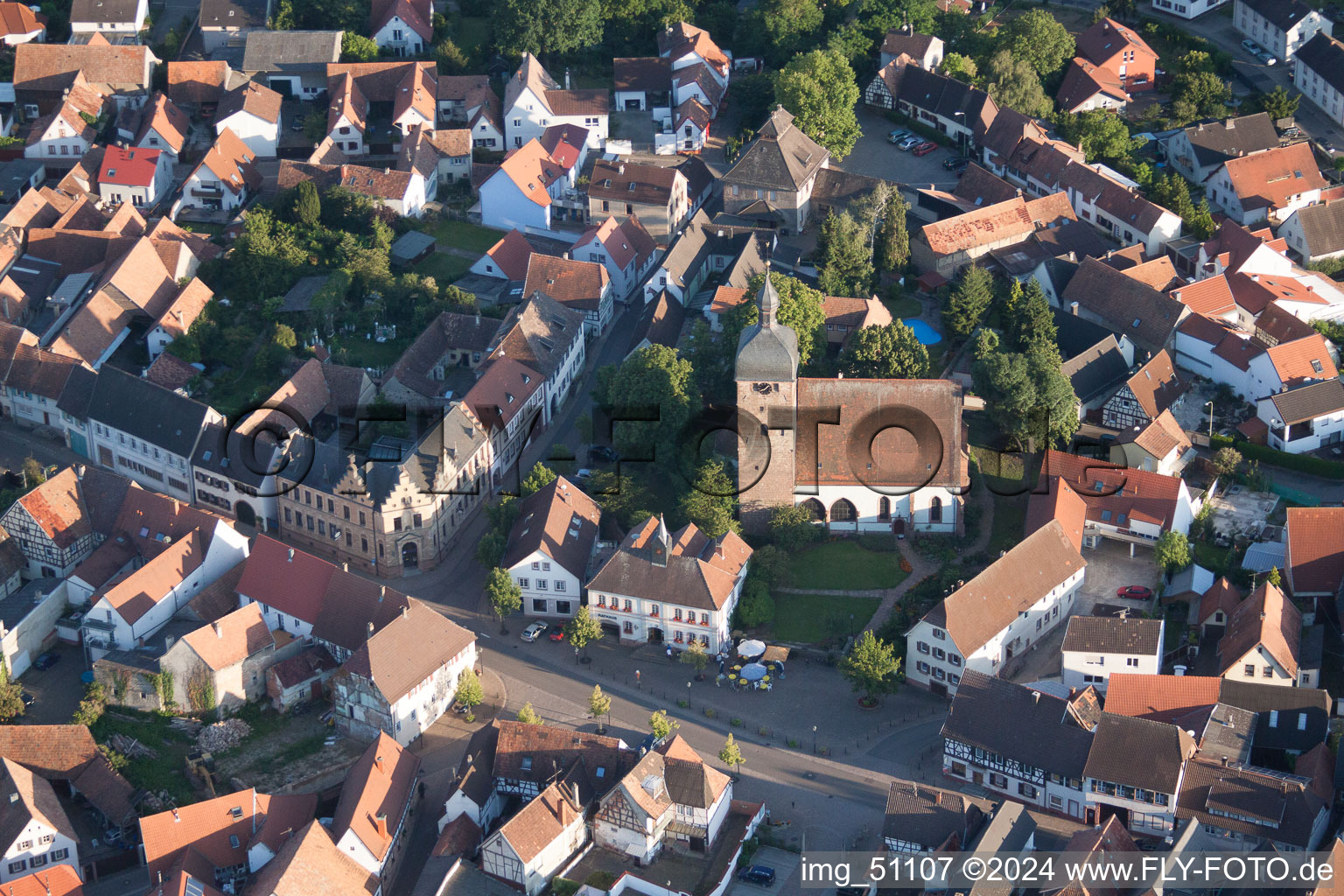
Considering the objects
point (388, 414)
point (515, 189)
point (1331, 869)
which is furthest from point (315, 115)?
point (1331, 869)

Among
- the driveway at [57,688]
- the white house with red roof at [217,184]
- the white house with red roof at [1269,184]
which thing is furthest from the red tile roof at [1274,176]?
the driveway at [57,688]

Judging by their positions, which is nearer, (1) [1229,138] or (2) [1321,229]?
(2) [1321,229]

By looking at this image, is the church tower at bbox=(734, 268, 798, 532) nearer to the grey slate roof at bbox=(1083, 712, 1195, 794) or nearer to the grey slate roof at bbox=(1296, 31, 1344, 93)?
the grey slate roof at bbox=(1083, 712, 1195, 794)

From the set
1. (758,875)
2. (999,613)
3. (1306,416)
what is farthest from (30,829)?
(1306,416)

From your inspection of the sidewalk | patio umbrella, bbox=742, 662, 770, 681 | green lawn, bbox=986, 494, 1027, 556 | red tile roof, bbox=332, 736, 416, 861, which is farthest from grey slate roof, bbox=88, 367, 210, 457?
green lawn, bbox=986, 494, 1027, 556

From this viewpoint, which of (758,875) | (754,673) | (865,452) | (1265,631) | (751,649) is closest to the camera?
(758,875)

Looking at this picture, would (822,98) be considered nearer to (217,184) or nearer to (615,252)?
(615,252)
